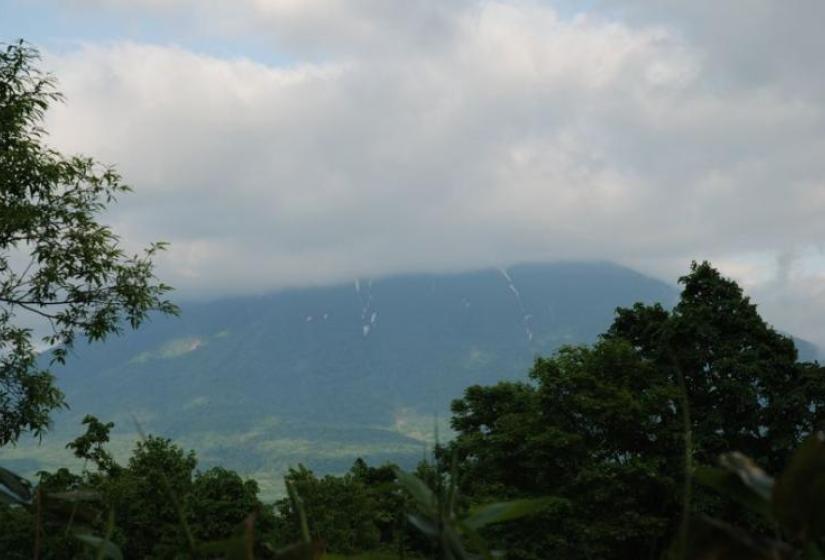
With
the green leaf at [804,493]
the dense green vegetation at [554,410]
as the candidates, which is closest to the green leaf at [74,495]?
the green leaf at [804,493]

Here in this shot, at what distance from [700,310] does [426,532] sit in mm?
53181

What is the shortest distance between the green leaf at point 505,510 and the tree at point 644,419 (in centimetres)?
4829

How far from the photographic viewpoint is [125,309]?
27656 mm

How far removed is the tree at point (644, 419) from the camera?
49781mm

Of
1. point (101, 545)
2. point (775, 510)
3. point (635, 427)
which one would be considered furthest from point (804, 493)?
point (635, 427)

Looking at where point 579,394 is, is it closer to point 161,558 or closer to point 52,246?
point 52,246

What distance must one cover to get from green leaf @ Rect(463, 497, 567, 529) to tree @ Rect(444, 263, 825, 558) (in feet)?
158

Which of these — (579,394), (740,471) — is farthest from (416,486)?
(579,394)

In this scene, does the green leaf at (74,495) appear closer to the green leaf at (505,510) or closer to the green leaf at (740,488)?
the green leaf at (505,510)

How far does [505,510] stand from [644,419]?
52.9 metres

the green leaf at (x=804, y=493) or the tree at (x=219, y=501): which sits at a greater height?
the green leaf at (x=804, y=493)

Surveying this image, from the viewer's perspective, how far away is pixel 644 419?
52.4 meters

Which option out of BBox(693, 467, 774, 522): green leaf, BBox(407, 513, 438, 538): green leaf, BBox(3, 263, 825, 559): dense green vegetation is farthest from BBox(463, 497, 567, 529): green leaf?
BBox(3, 263, 825, 559): dense green vegetation

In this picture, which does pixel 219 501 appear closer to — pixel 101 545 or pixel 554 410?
pixel 554 410
